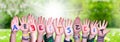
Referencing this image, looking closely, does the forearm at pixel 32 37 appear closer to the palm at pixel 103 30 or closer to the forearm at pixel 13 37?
the forearm at pixel 13 37

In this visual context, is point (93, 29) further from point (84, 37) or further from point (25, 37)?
point (25, 37)

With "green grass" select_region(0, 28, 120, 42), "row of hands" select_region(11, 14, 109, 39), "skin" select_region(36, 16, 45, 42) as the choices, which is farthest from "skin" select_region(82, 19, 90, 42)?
"skin" select_region(36, 16, 45, 42)

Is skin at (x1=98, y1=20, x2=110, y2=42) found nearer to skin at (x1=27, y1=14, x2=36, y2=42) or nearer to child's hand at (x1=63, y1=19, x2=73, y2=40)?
child's hand at (x1=63, y1=19, x2=73, y2=40)

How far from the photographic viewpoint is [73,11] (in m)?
2.14

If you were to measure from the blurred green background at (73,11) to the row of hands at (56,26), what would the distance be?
1.4 inches

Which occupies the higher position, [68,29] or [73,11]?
[73,11]

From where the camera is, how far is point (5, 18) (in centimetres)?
212

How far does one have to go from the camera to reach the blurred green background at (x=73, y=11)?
2.11m

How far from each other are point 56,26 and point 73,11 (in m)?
0.15

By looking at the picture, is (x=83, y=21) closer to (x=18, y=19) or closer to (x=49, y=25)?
(x=49, y=25)

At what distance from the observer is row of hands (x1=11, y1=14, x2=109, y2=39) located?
2072mm

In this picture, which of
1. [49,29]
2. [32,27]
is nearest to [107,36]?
[49,29]

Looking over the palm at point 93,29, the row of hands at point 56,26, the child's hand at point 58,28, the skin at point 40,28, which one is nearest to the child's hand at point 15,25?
the row of hands at point 56,26

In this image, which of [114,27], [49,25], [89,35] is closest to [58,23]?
[49,25]
